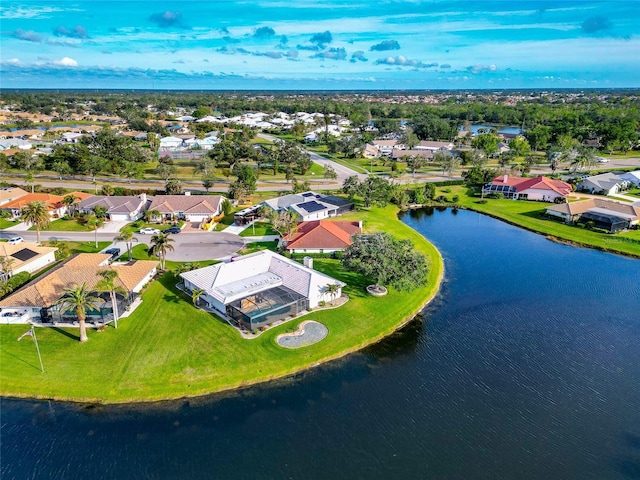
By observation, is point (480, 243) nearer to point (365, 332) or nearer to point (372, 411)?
point (365, 332)

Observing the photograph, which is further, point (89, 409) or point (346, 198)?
point (346, 198)

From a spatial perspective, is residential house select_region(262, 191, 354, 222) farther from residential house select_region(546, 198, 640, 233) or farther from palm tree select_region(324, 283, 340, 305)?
residential house select_region(546, 198, 640, 233)

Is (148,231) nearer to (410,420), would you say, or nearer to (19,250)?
(19,250)

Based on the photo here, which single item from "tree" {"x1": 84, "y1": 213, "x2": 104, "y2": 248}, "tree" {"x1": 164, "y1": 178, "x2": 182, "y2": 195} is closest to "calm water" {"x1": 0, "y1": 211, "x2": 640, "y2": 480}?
"tree" {"x1": 84, "y1": 213, "x2": 104, "y2": 248}

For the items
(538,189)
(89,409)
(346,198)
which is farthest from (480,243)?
(89,409)

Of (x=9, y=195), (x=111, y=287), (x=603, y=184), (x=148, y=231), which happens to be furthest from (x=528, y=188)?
(x=9, y=195)
